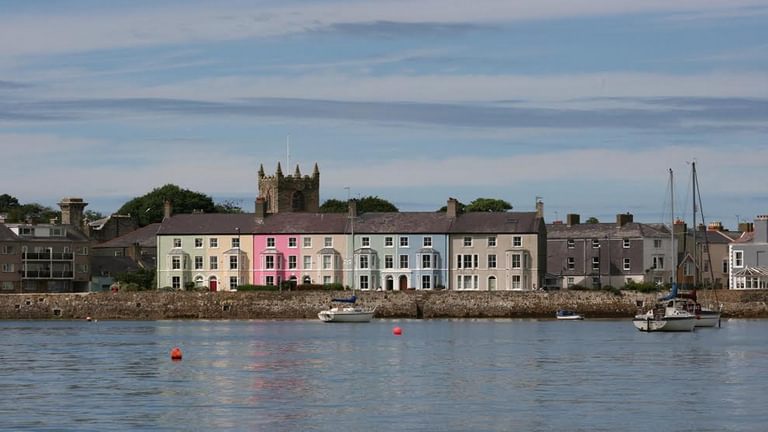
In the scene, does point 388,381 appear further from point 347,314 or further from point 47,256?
point 47,256

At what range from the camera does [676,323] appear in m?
85.2

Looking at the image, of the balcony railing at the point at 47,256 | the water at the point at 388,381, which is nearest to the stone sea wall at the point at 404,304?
the balcony railing at the point at 47,256

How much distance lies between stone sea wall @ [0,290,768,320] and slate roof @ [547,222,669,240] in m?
15.0

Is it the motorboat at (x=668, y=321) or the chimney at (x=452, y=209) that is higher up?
the chimney at (x=452, y=209)

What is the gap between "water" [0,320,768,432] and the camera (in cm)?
4025

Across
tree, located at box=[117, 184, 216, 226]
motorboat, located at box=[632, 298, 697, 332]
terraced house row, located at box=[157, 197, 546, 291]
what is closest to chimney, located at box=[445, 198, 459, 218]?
terraced house row, located at box=[157, 197, 546, 291]

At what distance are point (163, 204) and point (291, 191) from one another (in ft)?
69.8

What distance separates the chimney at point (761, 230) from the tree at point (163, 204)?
6496 cm

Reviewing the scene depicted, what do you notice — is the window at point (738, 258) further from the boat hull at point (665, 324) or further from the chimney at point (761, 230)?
the boat hull at point (665, 324)

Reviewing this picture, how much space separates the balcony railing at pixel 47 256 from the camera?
123 metres

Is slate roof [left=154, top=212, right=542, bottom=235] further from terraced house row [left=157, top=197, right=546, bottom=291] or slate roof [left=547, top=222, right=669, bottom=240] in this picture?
slate roof [left=547, top=222, right=669, bottom=240]

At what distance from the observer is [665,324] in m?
84.7

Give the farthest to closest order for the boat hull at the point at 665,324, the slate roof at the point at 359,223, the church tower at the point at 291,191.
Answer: the church tower at the point at 291,191
the slate roof at the point at 359,223
the boat hull at the point at 665,324

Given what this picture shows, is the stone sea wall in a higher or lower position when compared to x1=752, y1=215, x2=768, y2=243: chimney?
lower
